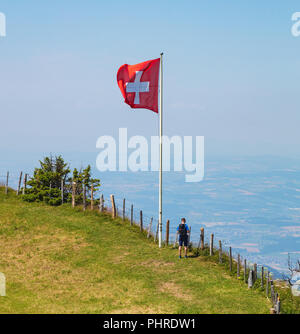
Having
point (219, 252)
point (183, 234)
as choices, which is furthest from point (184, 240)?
point (219, 252)

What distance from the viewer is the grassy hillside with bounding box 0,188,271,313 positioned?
21312 millimetres

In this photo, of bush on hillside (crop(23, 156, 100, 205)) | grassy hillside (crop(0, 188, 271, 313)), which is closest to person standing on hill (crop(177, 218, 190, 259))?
grassy hillside (crop(0, 188, 271, 313))

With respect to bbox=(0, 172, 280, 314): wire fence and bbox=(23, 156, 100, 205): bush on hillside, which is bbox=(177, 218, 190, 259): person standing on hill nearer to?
bbox=(0, 172, 280, 314): wire fence

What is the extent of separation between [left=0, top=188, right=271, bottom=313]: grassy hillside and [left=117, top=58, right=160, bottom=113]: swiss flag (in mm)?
9412

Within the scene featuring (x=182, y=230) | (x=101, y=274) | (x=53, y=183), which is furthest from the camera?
(x=53, y=183)

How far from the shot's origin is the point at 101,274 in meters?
25.7

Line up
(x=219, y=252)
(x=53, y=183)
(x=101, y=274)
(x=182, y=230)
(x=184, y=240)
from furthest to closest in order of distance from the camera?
1. (x=53, y=183)
2. (x=219, y=252)
3. (x=184, y=240)
4. (x=182, y=230)
5. (x=101, y=274)

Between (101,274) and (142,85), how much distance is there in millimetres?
12080

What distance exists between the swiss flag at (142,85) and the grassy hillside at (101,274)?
9.41 m

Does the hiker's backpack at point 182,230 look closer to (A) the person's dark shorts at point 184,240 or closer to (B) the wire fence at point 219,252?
(A) the person's dark shorts at point 184,240

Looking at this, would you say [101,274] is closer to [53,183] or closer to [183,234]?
[183,234]

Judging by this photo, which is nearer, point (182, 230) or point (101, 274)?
point (101, 274)

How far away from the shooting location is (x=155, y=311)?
20391mm
